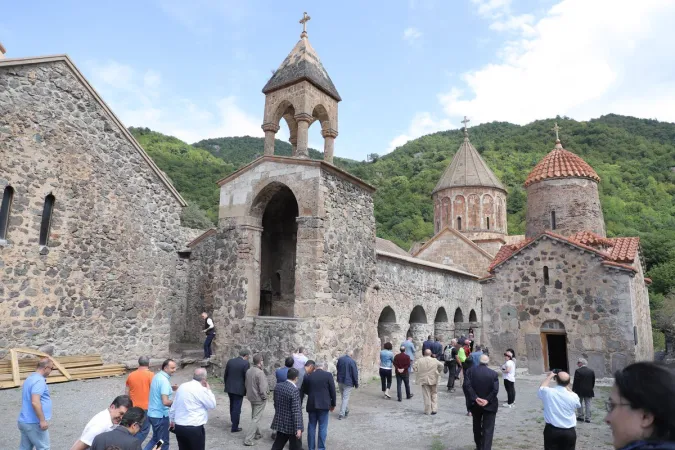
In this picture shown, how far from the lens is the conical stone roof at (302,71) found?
10.9 m

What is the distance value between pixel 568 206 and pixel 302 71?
10.6m

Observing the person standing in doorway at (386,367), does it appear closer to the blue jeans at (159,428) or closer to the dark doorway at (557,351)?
the blue jeans at (159,428)

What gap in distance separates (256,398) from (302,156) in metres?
5.86

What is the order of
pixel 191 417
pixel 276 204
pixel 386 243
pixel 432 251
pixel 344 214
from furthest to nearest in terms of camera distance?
pixel 386 243 → pixel 432 251 → pixel 276 204 → pixel 344 214 → pixel 191 417

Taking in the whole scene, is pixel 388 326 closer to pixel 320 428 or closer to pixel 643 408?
pixel 320 428

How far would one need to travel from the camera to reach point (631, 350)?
11.0 metres

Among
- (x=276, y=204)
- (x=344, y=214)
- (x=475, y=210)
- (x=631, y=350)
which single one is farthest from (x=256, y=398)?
(x=475, y=210)

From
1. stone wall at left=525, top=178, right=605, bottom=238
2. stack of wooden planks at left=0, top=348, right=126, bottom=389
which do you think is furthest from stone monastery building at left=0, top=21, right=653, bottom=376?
stone wall at left=525, top=178, right=605, bottom=238

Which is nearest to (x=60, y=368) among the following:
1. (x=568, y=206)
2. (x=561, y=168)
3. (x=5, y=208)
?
(x=5, y=208)

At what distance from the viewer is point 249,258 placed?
10.2 m

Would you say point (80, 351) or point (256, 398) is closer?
point (256, 398)

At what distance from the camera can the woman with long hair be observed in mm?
1500

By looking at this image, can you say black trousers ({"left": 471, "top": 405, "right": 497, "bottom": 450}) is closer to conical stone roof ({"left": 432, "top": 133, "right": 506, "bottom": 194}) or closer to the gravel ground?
the gravel ground

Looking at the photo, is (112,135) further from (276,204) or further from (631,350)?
(631,350)
